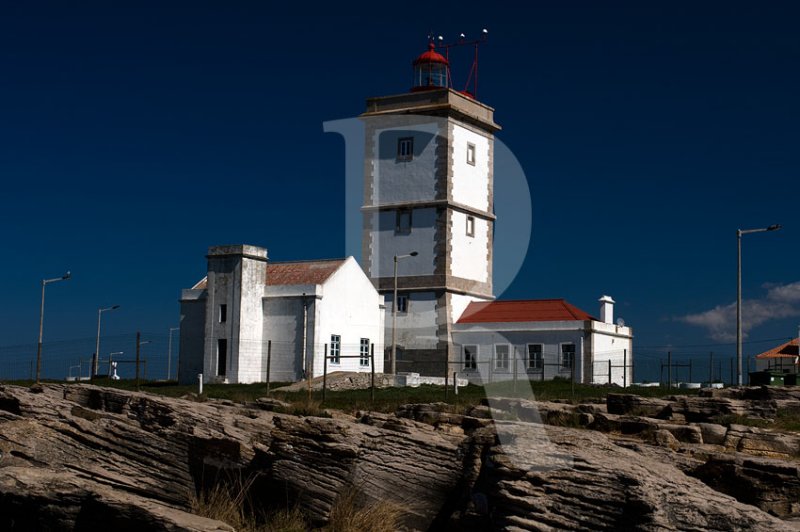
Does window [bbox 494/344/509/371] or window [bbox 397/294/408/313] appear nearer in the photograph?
window [bbox 494/344/509/371]

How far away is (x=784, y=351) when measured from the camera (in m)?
57.4

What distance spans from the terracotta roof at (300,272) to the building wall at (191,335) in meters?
0.70

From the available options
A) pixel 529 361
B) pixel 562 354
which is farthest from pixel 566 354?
pixel 529 361

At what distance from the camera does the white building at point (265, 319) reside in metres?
41.9

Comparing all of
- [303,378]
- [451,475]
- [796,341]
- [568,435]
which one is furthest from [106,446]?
[796,341]

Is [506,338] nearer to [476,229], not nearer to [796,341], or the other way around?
[476,229]

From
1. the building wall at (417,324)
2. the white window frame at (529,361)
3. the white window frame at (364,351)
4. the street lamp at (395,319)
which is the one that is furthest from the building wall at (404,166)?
the white window frame at (529,361)

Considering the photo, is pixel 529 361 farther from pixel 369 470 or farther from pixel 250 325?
pixel 369 470

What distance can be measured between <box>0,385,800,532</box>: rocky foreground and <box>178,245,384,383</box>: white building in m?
24.5

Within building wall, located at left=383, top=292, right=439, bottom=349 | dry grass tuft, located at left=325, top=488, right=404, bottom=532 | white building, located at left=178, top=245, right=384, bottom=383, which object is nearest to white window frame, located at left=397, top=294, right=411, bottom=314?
building wall, located at left=383, top=292, right=439, bottom=349

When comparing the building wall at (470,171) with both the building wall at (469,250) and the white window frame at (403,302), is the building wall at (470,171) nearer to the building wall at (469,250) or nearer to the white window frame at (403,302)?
the building wall at (469,250)

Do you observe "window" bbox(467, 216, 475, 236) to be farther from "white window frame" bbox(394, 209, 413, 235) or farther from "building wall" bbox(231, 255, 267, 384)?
"building wall" bbox(231, 255, 267, 384)

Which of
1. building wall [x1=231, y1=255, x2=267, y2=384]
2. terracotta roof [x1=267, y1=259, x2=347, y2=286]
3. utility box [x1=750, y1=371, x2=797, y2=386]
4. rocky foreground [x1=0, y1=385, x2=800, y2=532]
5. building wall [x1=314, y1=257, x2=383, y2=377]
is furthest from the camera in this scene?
terracotta roof [x1=267, y1=259, x2=347, y2=286]

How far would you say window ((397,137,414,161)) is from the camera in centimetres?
4969
